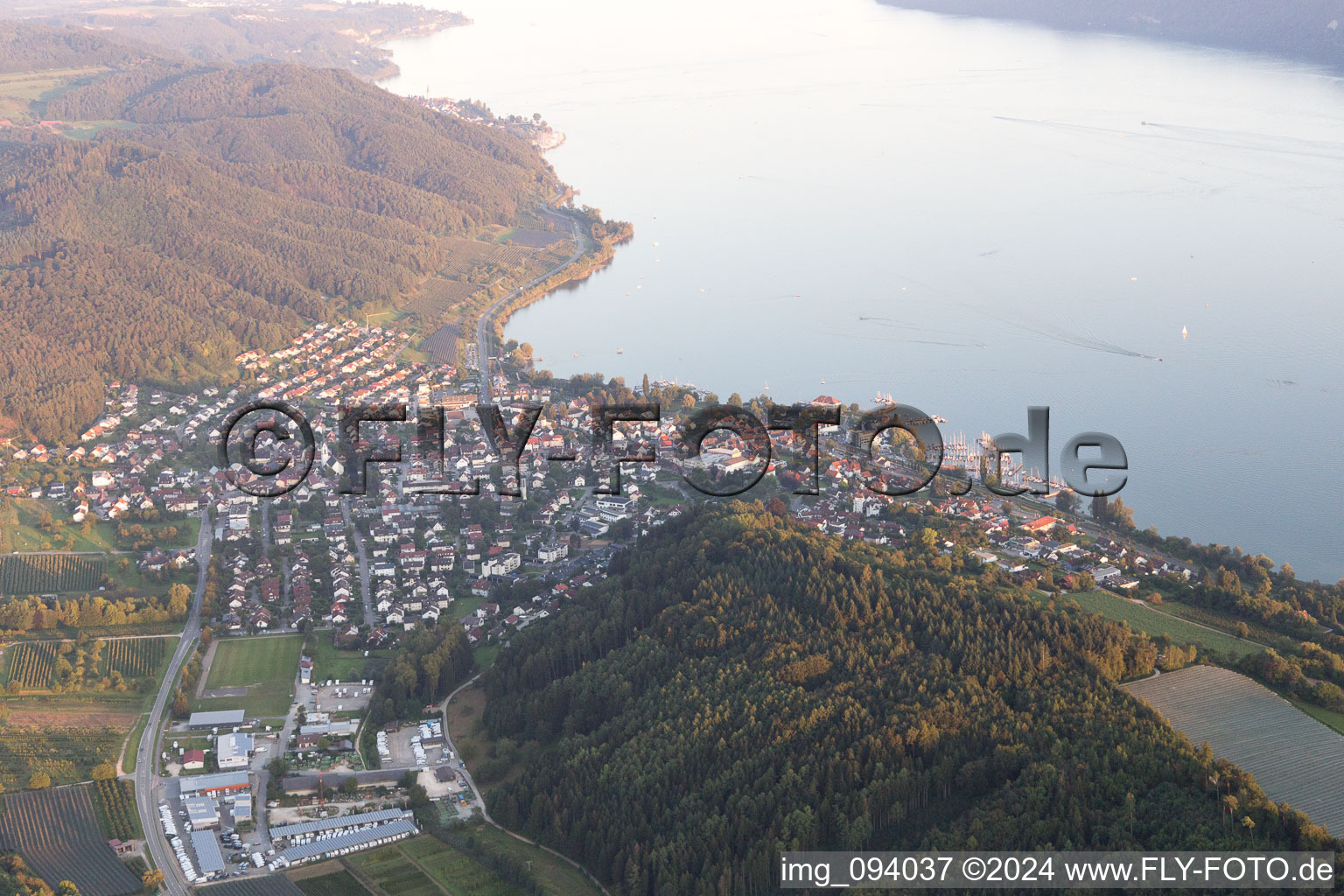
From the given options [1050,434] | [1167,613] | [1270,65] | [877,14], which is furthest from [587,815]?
[877,14]

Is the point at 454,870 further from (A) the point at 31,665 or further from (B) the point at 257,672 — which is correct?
(A) the point at 31,665

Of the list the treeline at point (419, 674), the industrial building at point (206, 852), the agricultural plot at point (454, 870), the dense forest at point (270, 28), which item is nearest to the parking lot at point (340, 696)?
the treeline at point (419, 674)

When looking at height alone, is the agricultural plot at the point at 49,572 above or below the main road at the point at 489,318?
below

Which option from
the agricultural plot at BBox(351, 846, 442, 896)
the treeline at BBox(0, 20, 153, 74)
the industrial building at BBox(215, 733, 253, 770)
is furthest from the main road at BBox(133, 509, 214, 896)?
the treeline at BBox(0, 20, 153, 74)

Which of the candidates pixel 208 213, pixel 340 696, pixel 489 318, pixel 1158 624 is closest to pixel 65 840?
pixel 340 696

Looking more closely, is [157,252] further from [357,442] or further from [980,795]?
[980,795]

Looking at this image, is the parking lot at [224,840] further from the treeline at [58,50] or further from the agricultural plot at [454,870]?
the treeline at [58,50]

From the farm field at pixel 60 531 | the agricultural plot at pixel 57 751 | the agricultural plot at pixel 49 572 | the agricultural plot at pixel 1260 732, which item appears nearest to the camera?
the agricultural plot at pixel 1260 732
